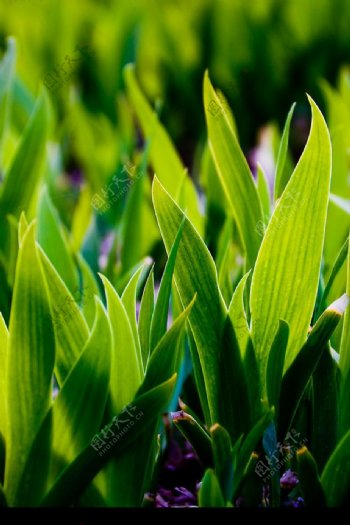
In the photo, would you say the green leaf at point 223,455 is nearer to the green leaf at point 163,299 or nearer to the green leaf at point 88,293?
the green leaf at point 163,299

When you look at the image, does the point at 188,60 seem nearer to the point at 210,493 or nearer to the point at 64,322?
the point at 64,322

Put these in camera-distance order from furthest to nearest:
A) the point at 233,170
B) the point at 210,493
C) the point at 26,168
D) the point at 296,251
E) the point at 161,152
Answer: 1. the point at 161,152
2. the point at 26,168
3. the point at 233,170
4. the point at 296,251
5. the point at 210,493

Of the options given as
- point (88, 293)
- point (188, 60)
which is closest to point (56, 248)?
point (88, 293)

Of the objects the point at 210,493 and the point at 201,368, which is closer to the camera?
the point at 210,493

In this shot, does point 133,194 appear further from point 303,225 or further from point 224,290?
point 303,225

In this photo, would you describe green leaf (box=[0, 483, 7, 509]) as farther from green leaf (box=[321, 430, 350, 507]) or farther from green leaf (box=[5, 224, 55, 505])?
green leaf (box=[321, 430, 350, 507])

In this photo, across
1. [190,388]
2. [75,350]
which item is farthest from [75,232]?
[75,350]

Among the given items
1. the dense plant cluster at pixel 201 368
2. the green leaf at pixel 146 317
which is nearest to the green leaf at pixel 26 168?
the dense plant cluster at pixel 201 368
